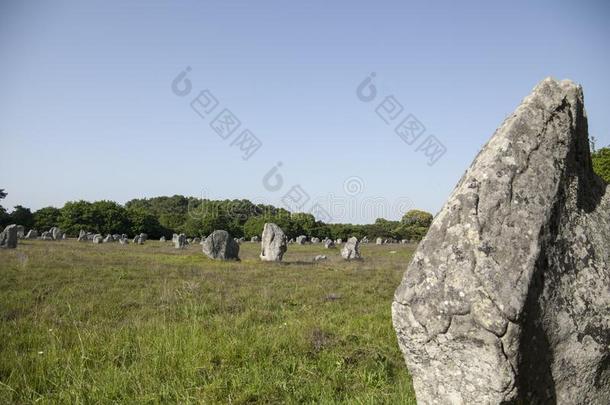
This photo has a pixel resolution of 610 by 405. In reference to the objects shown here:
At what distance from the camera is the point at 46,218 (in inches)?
2896

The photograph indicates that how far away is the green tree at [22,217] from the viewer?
222ft

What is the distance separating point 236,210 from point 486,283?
328 feet

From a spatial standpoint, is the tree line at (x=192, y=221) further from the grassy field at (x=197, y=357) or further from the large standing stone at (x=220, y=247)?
the grassy field at (x=197, y=357)

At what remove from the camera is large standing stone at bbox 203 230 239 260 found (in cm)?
3072

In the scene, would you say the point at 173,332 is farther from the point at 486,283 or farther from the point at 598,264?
the point at 598,264

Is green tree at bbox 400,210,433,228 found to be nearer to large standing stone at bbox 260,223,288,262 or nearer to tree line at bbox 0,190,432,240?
tree line at bbox 0,190,432,240

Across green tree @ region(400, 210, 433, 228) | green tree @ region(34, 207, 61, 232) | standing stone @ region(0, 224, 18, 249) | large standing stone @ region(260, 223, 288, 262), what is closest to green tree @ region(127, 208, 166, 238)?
green tree @ region(34, 207, 61, 232)

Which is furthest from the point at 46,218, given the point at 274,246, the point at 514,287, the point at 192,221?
the point at 514,287

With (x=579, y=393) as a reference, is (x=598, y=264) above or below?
above

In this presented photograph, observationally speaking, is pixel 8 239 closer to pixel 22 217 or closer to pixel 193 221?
pixel 22 217

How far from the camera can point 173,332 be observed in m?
6.39

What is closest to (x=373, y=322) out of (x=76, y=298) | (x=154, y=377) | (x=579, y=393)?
(x=154, y=377)

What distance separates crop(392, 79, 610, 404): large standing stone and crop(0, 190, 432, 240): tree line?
7647 centimetres

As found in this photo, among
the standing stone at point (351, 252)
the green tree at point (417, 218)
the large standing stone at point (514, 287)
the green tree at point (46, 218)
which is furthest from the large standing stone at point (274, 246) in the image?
the green tree at point (417, 218)
